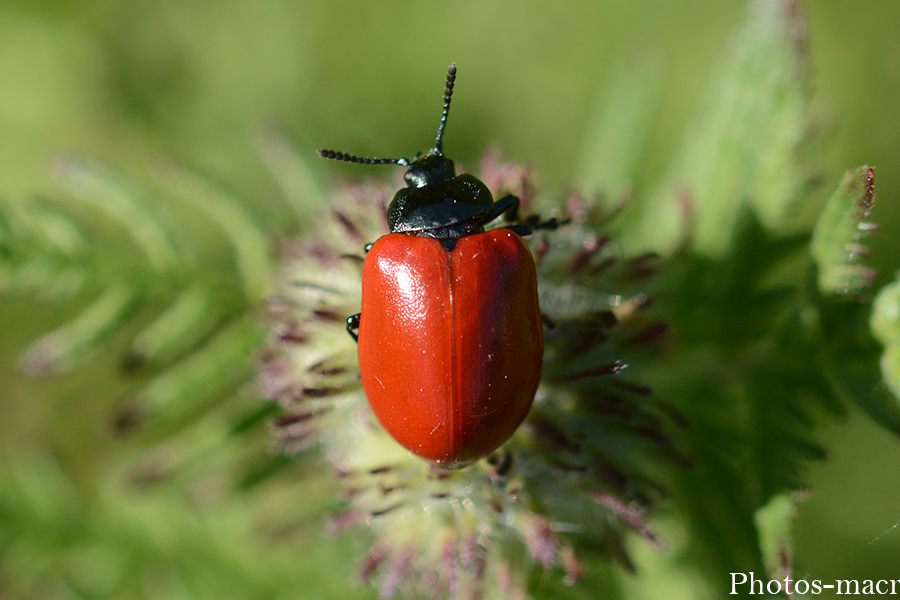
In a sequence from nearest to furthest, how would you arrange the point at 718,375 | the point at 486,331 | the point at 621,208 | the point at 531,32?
the point at 486,331 < the point at 621,208 < the point at 718,375 < the point at 531,32

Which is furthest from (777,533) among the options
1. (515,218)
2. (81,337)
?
(81,337)

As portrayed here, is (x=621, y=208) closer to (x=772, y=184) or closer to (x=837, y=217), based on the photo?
(x=772, y=184)

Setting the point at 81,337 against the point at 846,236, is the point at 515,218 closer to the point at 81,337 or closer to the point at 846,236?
the point at 846,236

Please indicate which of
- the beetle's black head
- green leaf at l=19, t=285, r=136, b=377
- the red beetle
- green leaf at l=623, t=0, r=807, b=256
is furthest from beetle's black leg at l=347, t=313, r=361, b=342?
green leaf at l=623, t=0, r=807, b=256

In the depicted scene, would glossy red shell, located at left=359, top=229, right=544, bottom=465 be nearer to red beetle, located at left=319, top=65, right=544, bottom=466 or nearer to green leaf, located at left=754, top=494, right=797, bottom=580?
red beetle, located at left=319, top=65, right=544, bottom=466

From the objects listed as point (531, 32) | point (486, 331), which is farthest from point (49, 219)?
point (531, 32)
